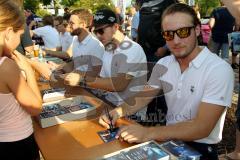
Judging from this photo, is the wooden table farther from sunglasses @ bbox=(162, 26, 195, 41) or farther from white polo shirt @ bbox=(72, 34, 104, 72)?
white polo shirt @ bbox=(72, 34, 104, 72)

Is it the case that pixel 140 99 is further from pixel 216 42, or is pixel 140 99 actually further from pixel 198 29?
pixel 216 42

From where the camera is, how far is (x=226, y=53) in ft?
21.0

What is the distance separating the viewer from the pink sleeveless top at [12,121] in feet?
5.07

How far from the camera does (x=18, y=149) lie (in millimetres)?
1639

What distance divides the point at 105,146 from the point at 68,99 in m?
0.62

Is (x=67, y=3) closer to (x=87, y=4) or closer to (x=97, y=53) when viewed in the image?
(x=87, y=4)

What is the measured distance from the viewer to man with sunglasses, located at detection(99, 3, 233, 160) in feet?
5.37

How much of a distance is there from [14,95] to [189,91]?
3.42ft

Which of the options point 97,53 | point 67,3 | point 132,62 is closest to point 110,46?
point 132,62

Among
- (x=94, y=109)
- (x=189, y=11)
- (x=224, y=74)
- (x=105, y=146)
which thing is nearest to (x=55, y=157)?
(x=105, y=146)

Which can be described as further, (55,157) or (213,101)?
(213,101)

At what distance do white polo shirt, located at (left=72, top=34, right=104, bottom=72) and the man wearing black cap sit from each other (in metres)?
0.53

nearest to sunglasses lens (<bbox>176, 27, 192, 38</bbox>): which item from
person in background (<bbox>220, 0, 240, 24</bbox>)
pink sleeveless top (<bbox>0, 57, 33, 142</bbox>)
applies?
person in background (<bbox>220, 0, 240, 24</bbox>)

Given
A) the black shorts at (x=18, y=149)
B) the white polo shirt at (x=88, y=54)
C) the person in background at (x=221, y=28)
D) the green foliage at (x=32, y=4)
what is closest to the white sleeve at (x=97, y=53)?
the white polo shirt at (x=88, y=54)
